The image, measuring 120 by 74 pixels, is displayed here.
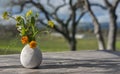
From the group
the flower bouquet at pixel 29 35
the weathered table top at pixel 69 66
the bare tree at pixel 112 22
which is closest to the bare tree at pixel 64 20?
the bare tree at pixel 112 22

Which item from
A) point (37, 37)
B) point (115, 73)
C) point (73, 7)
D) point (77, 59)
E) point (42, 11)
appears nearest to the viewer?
point (115, 73)

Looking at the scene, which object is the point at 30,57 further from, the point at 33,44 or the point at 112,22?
the point at 112,22

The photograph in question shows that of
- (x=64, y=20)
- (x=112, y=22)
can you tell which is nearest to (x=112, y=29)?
(x=112, y=22)

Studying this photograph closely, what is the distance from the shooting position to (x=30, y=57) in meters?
3.19

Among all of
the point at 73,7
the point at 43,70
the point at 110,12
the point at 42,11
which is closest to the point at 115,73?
the point at 43,70

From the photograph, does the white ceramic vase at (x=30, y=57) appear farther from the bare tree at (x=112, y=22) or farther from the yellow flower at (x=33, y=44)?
the bare tree at (x=112, y=22)

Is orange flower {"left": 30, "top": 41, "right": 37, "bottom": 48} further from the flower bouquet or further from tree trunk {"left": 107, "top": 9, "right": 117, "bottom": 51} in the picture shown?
tree trunk {"left": 107, "top": 9, "right": 117, "bottom": 51}

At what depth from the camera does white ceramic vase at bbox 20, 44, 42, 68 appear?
320 centimetres

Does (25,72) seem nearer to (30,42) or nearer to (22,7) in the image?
(30,42)

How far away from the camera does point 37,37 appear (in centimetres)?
324

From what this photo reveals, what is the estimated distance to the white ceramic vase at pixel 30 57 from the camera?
3195mm

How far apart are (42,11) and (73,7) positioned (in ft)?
5.17

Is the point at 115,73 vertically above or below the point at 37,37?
below

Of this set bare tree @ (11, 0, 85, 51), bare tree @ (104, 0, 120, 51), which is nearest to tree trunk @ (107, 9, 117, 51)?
bare tree @ (104, 0, 120, 51)
